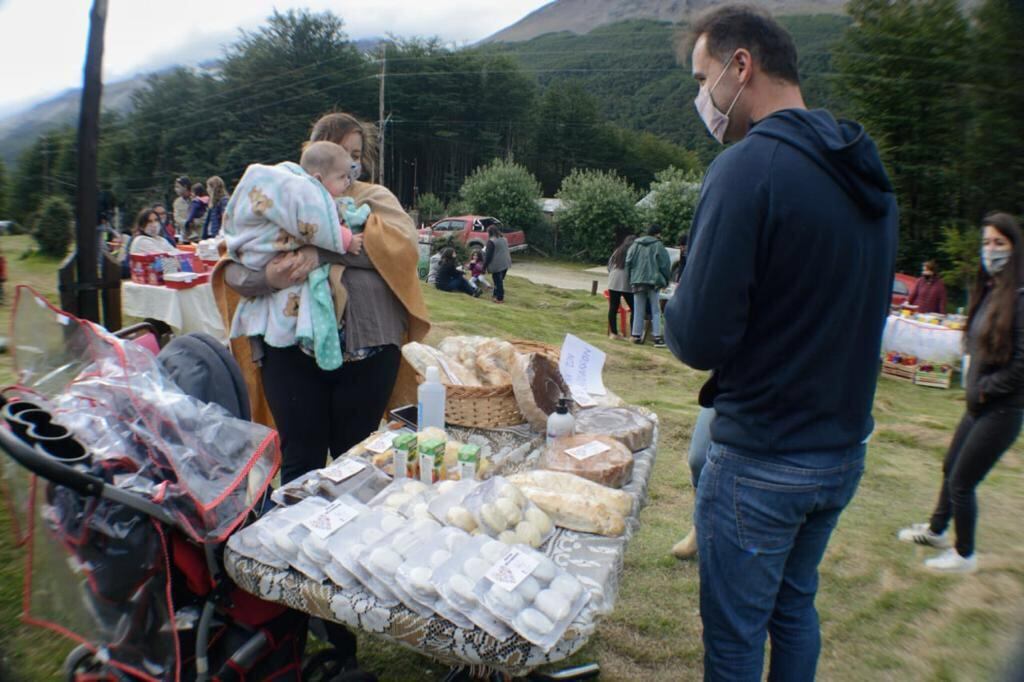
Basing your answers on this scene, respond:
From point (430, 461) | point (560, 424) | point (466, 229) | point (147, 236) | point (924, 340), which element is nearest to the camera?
point (430, 461)

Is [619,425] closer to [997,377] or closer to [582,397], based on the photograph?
[582,397]

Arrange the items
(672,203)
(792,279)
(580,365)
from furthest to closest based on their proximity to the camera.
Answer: (672,203)
(580,365)
(792,279)

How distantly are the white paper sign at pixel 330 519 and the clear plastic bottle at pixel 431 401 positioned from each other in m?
0.59

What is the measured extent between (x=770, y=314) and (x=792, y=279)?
0.09 m

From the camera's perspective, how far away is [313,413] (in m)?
2.38

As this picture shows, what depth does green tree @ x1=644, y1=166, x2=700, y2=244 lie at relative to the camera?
91.1ft

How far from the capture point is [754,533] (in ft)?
4.71

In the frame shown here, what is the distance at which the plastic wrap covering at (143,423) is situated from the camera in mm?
1532

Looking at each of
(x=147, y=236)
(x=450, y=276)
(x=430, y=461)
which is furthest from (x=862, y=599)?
(x=450, y=276)

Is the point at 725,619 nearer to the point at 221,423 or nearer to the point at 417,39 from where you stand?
the point at 221,423

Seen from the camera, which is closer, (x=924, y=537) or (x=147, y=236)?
(x=924, y=537)

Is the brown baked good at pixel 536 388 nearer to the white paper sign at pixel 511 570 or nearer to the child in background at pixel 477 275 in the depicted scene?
the white paper sign at pixel 511 570

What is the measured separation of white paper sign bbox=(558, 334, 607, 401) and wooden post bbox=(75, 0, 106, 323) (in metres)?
2.24

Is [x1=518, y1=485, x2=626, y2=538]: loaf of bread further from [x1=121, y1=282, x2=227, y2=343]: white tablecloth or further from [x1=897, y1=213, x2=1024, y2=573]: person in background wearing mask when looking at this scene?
[x1=121, y1=282, x2=227, y2=343]: white tablecloth
